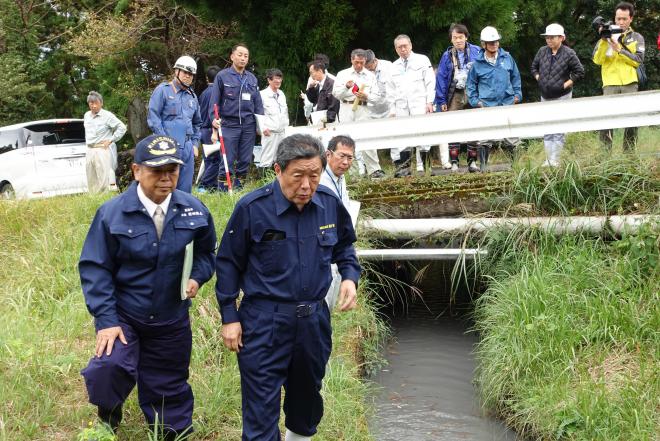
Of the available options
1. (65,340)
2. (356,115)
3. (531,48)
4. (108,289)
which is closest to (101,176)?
(356,115)

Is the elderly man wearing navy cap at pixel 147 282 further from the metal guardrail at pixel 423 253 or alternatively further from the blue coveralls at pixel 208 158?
the blue coveralls at pixel 208 158

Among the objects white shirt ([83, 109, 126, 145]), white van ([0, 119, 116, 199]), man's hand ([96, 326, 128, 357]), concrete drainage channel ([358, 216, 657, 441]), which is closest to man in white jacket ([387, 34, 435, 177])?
concrete drainage channel ([358, 216, 657, 441])

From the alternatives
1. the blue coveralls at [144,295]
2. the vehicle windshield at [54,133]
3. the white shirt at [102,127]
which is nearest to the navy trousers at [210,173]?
the white shirt at [102,127]

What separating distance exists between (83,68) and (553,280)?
1853 centimetres

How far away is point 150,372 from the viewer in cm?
455

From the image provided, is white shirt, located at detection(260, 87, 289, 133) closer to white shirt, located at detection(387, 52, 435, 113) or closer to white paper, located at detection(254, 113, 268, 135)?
white paper, located at detection(254, 113, 268, 135)

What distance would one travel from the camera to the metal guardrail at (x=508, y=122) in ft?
25.7

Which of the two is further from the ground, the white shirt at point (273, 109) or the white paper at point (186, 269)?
the white shirt at point (273, 109)

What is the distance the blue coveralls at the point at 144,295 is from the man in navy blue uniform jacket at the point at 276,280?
0.36 meters

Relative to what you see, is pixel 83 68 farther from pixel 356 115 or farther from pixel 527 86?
pixel 356 115

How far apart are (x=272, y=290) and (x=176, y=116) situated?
5.85 meters

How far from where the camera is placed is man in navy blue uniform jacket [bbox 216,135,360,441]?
13.4ft

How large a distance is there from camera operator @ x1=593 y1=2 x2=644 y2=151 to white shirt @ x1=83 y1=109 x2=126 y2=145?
6447mm

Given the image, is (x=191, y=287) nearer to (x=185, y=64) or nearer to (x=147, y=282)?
(x=147, y=282)
